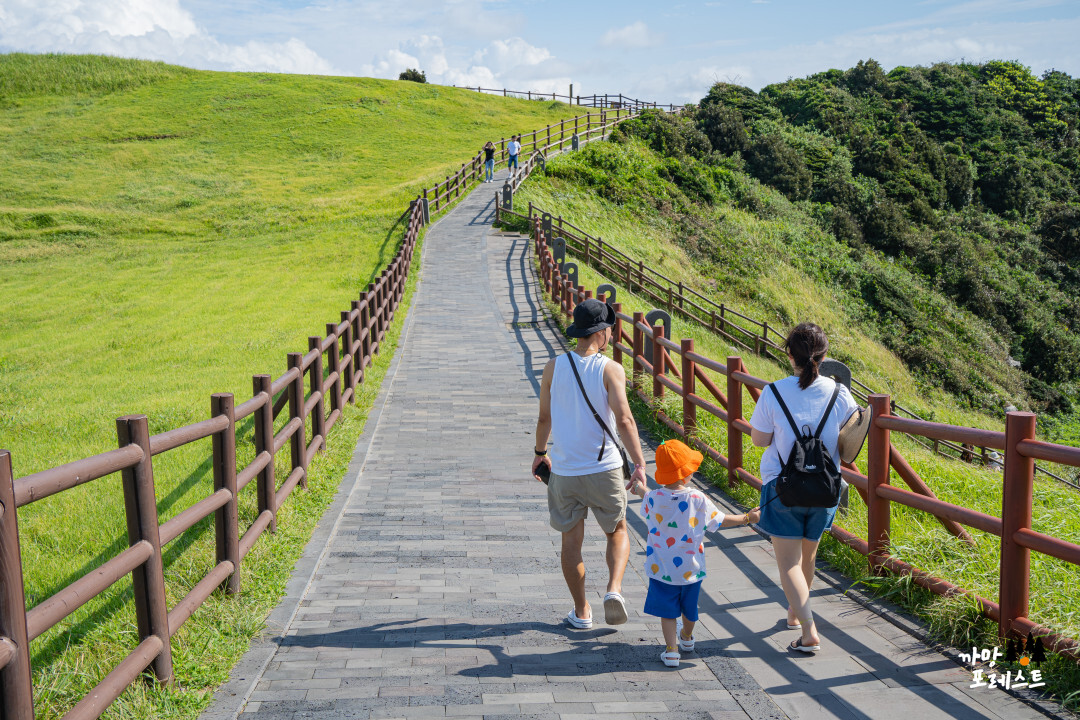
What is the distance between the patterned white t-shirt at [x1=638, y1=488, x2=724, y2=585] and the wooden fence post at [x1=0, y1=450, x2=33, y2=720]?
2792 millimetres

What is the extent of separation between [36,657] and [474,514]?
128 inches

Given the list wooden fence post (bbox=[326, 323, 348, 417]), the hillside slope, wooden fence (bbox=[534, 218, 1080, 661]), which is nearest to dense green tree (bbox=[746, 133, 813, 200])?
the hillside slope

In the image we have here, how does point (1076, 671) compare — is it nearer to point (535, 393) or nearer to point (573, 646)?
point (573, 646)

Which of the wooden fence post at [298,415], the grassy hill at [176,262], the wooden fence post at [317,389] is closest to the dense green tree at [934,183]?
the grassy hill at [176,262]

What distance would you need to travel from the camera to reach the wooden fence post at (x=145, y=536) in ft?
12.7

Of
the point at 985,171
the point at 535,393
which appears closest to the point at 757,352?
the point at 535,393

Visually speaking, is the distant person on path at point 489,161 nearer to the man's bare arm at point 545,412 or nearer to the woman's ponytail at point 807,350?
the man's bare arm at point 545,412

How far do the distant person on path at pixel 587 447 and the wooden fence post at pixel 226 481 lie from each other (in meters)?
1.92

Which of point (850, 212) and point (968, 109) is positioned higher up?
point (968, 109)

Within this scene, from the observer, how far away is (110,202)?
37500 mm

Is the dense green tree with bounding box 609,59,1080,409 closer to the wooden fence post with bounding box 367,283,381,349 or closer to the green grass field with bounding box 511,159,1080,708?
the green grass field with bounding box 511,159,1080,708

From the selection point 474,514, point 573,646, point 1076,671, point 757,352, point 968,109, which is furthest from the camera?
point 968,109

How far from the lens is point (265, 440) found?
20.3 ft

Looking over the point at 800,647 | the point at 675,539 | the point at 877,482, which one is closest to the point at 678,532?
the point at 675,539
